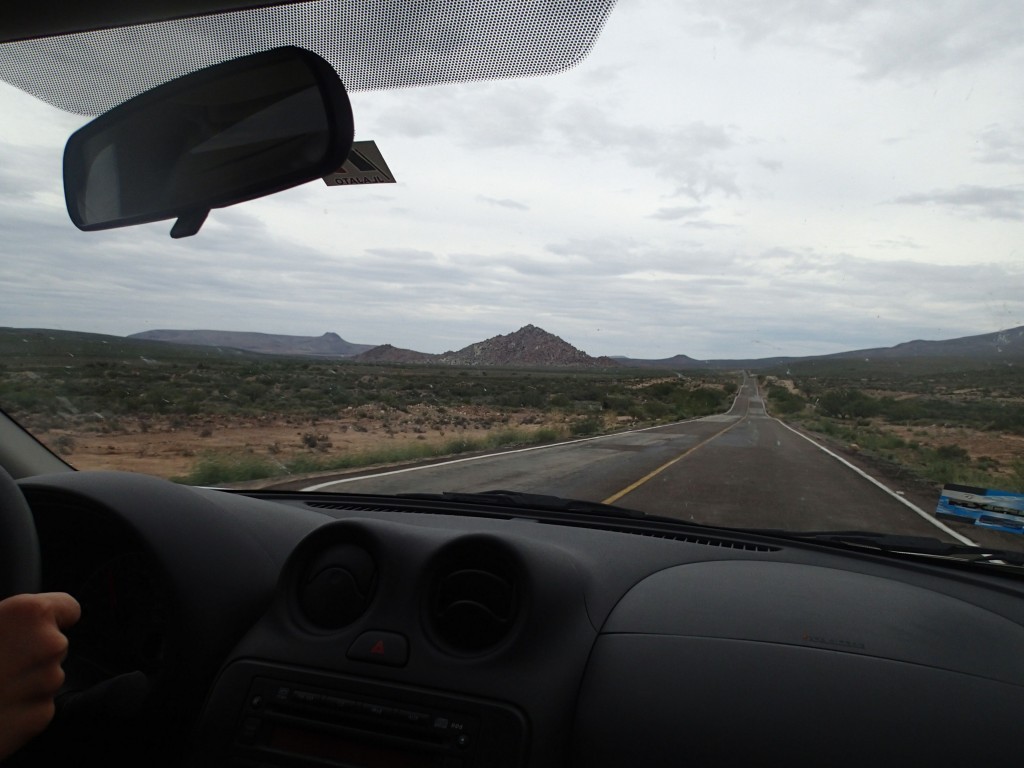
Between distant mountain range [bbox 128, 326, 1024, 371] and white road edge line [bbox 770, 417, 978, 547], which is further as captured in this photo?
white road edge line [bbox 770, 417, 978, 547]

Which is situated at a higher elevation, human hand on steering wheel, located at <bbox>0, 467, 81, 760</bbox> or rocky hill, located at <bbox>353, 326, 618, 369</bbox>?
rocky hill, located at <bbox>353, 326, 618, 369</bbox>

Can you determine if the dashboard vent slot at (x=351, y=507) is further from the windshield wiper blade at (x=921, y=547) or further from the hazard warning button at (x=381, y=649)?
the windshield wiper blade at (x=921, y=547)

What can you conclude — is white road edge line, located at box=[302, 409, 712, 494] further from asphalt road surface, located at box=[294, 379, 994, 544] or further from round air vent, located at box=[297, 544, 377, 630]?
round air vent, located at box=[297, 544, 377, 630]

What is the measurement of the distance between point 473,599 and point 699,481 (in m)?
7.76

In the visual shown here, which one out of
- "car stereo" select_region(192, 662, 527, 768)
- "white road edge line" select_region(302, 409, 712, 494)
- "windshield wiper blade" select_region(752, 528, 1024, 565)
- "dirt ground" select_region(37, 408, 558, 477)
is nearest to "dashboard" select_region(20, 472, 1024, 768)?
"car stereo" select_region(192, 662, 527, 768)

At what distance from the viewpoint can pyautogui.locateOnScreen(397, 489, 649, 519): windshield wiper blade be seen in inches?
166

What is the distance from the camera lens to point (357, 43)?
2.83 metres

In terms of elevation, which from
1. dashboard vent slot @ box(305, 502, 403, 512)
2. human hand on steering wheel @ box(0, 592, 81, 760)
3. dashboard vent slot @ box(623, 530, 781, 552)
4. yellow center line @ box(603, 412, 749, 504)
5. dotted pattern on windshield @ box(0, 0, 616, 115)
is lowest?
yellow center line @ box(603, 412, 749, 504)

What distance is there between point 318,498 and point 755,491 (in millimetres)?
5852

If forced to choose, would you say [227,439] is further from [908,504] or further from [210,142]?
[908,504]

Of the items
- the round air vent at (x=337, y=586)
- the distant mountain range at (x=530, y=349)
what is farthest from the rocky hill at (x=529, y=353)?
the round air vent at (x=337, y=586)

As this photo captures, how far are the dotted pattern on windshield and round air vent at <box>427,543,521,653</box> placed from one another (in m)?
1.76

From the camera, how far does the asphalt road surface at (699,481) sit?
759cm

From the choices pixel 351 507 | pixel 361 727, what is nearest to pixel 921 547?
pixel 361 727
